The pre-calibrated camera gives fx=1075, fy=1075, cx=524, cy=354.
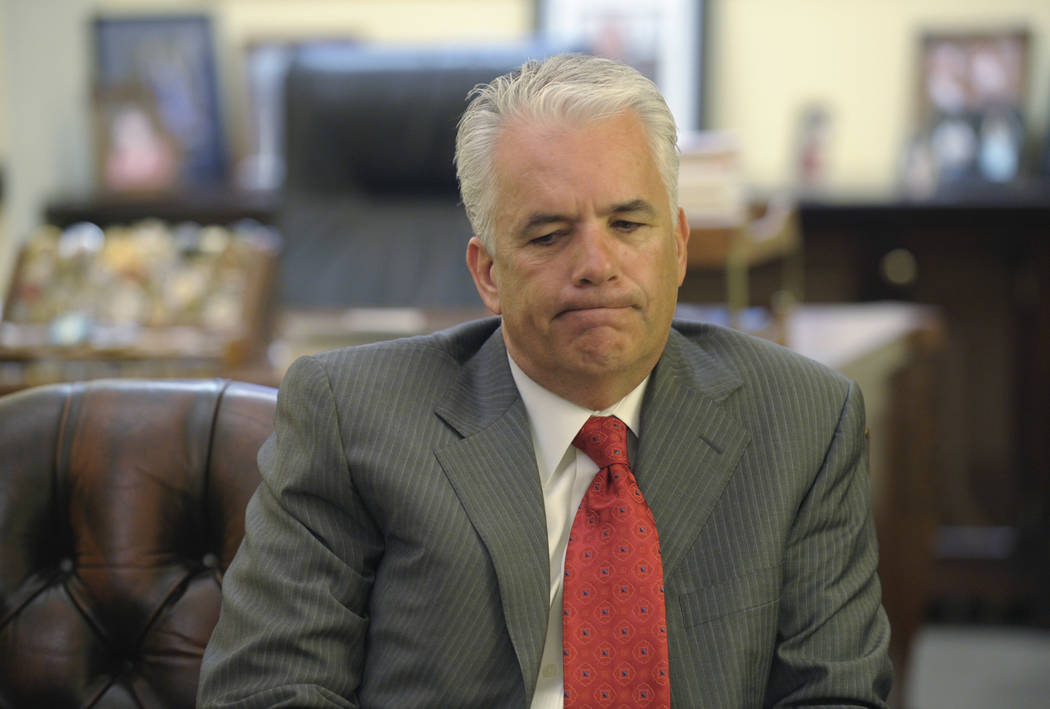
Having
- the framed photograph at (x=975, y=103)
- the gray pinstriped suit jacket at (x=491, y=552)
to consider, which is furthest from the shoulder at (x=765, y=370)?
the framed photograph at (x=975, y=103)

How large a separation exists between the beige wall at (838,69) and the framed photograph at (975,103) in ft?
0.19

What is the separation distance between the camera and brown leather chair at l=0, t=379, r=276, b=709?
4.43ft

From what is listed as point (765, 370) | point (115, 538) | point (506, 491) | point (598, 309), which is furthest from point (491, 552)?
point (115, 538)

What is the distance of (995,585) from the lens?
3912 millimetres

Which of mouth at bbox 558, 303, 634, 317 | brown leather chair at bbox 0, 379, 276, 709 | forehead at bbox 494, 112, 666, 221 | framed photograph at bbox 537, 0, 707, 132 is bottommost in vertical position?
brown leather chair at bbox 0, 379, 276, 709

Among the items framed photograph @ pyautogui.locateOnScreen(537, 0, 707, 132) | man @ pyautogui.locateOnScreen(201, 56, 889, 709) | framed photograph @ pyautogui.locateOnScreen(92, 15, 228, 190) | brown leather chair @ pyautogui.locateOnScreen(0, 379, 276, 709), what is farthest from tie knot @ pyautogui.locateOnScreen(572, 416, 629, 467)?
framed photograph @ pyautogui.locateOnScreen(92, 15, 228, 190)

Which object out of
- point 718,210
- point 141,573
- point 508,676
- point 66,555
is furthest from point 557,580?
point 718,210

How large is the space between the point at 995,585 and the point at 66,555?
136 inches

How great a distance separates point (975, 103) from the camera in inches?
155

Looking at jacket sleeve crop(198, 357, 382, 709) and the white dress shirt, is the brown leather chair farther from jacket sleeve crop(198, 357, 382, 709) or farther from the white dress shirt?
the white dress shirt

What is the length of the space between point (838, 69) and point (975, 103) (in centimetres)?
51

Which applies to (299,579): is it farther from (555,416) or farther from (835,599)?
(835,599)

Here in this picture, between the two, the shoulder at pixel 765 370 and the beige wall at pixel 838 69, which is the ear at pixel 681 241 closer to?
the shoulder at pixel 765 370

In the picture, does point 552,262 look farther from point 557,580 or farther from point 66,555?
point 66,555
